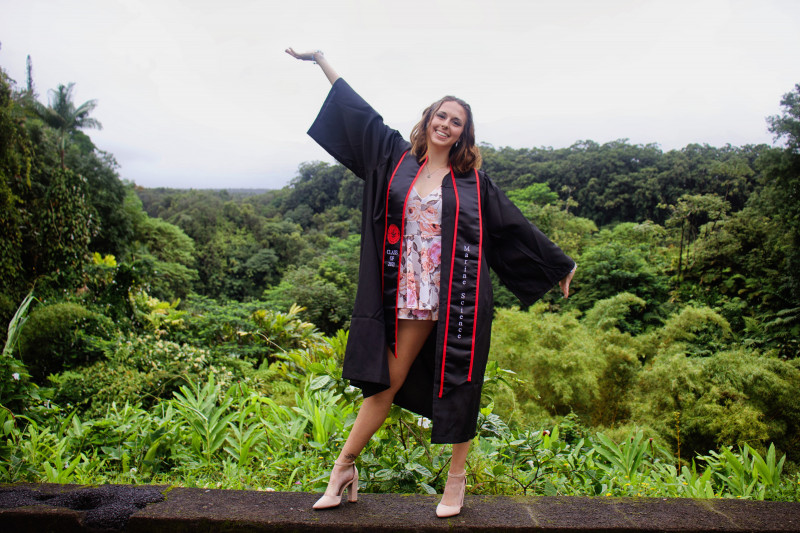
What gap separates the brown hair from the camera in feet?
6.66

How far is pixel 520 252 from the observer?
2.14 meters

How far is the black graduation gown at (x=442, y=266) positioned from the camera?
188 centimetres

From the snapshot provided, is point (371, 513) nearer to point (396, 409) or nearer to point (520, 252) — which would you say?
point (396, 409)

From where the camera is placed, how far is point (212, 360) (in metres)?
5.76

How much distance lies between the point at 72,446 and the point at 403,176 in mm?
2511

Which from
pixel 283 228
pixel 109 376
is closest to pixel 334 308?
pixel 109 376

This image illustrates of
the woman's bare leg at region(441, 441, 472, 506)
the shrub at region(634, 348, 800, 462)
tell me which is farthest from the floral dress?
the shrub at region(634, 348, 800, 462)

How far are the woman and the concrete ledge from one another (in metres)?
0.11

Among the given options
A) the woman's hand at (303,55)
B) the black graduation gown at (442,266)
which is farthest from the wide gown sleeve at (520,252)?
the woman's hand at (303,55)

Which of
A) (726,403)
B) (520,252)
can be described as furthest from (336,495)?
(726,403)

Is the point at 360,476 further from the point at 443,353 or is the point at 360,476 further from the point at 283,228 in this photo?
the point at 283,228

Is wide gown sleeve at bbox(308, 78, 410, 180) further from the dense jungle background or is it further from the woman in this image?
the dense jungle background

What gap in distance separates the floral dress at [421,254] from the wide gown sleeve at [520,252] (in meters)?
0.24

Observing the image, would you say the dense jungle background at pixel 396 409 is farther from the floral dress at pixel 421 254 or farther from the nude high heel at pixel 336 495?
the floral dress at pixel 421 254
